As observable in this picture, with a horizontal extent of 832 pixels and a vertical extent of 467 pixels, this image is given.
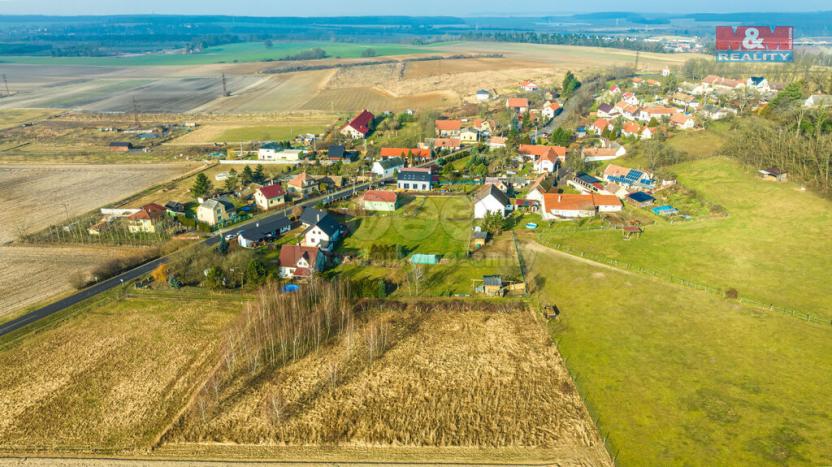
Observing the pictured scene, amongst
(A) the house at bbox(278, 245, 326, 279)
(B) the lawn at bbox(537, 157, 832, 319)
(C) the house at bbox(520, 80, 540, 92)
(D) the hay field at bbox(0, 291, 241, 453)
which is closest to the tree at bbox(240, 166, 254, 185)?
(A) the house at bbox(278, 245, 326, 279)

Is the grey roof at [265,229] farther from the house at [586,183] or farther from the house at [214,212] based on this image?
the house at [586,183]

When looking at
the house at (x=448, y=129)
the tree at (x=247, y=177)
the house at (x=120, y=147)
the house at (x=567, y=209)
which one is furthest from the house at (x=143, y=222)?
the house at (x=448, y=129)

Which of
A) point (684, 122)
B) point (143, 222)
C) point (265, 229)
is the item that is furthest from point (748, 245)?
point (143, 222)

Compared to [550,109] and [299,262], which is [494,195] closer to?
[299,262]

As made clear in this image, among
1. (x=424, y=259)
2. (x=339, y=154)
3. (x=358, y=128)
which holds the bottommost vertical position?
(x=424, y=259)

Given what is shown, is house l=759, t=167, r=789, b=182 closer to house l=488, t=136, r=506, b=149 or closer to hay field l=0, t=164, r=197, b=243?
house l=488, t=136, r=506, b=149

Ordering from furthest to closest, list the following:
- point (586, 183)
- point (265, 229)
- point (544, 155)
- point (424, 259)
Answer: point (544, 155)
point (586, 183)
point (265, 229)
point (424, 259)
